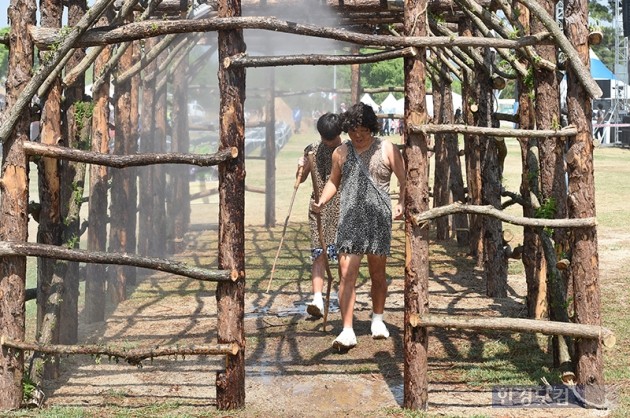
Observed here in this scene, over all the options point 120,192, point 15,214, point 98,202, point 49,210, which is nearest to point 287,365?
point 49,210

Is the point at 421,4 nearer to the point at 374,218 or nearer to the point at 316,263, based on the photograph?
the point at 374,218

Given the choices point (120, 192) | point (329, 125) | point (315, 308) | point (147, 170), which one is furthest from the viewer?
point (147, 170)

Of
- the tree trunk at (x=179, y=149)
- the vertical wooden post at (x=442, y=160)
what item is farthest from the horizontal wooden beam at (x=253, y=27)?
the tree trunk at (x=179, y=149)

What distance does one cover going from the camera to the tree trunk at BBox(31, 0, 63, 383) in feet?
20.6

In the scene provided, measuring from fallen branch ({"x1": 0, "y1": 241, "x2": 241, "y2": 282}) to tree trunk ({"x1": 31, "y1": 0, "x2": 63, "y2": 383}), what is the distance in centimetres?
76

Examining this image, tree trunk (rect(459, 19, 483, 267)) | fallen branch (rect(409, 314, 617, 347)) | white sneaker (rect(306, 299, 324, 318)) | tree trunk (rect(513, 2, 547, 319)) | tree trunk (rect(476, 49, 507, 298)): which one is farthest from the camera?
tree trunk (rect(459, 19, 483, 267))

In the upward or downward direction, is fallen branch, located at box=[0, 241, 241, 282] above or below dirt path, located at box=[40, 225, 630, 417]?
above

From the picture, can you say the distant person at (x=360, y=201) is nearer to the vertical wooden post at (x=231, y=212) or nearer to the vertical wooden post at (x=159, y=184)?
the vertical wooden post at (x=231, y=212)

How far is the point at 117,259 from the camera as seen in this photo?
5.52m

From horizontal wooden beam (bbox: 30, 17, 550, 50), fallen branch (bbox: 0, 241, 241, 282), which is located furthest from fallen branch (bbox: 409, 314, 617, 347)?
horizontal wooden beam (bbox: 30, 17, 550, 50)

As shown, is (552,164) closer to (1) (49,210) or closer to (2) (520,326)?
(2) (520,326)

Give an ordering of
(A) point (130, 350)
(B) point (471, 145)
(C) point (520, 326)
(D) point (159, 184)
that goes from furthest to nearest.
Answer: (D) point (159, 184) → (B) point (471, 145) → (A) point (130, 350) → (C) point (520, 326)

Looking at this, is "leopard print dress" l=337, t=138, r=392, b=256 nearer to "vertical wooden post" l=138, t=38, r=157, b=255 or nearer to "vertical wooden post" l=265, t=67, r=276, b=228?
"vertical wooden post" l=138, t=38, r=157, b=255

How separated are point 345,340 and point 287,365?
0.50 metres
